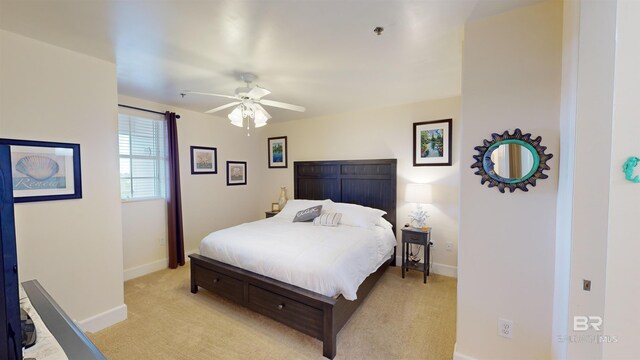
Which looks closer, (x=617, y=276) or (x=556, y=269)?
(x=617, y=276)

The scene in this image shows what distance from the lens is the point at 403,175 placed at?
3.70m

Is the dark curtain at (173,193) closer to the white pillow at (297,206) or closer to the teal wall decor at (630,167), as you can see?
the white pillow at (297,206)

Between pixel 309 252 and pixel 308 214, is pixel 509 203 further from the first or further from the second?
pixel 308 214

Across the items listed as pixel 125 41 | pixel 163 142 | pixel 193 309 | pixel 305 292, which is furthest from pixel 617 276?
pixel 163 142

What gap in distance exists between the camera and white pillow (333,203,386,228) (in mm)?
3377

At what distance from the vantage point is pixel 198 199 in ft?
13.5

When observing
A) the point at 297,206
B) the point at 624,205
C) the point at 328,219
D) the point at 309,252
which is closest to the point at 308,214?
the point at 328,219

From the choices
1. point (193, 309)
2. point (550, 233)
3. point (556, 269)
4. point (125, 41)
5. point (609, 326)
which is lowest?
point (193, 309)

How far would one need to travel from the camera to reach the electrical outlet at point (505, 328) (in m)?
1.63

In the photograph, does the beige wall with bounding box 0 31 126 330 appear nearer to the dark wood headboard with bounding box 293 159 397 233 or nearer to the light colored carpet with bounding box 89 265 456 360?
the light colored carpet with bounding box 89 265 456 360

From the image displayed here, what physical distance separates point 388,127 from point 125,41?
3145mm

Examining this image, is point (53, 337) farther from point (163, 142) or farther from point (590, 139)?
point (163, 142)

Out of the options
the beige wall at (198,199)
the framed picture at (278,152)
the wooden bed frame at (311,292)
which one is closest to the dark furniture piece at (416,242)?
the wooden bed frame at (311,292)

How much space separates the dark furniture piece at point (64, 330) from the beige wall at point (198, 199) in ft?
6.74
